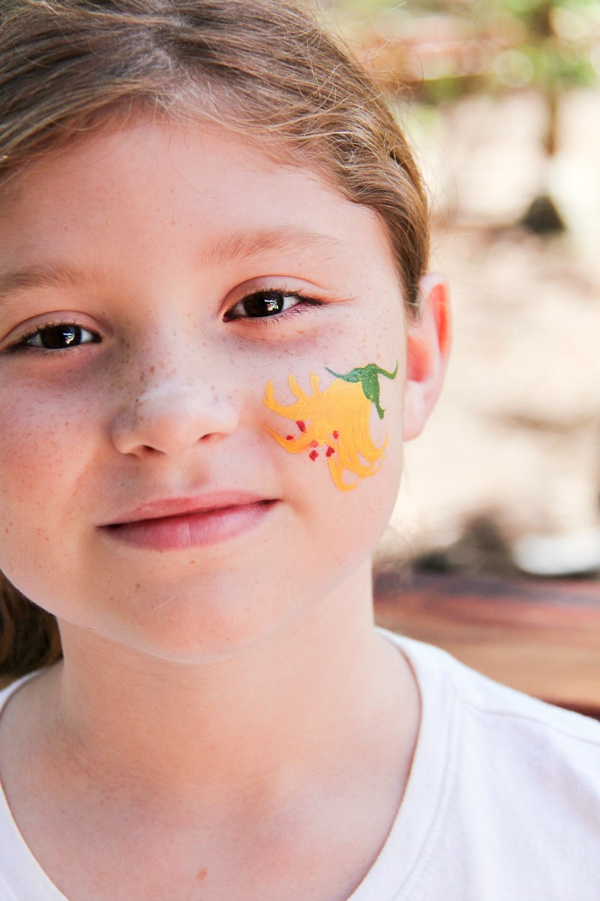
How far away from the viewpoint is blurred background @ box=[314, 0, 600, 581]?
15.6 feet

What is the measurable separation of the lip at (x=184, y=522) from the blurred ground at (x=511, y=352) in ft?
5.23

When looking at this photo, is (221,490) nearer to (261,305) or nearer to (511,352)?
(261,305)

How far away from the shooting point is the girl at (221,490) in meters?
1.37

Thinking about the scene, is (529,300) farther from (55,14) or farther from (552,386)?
(55,14)

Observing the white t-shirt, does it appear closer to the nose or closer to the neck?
the neck

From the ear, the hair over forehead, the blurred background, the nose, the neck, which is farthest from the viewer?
the blurred background

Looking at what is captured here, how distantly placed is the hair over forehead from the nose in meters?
0.39

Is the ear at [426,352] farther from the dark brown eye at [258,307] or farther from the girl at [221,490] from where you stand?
the dark brown eye at [258,307]

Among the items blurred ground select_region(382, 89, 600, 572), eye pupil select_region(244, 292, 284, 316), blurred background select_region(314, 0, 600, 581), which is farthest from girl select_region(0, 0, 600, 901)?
blurred background select_region(314, 0, 600, 581)

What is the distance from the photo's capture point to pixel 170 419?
4.25 feet

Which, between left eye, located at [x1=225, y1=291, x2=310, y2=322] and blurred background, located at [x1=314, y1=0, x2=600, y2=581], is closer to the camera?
left eye, located at [x1=225, y1=291, x2=310, y2=322]

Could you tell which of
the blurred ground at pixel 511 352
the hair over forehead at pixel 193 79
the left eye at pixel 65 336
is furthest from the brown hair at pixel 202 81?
the blurred ground at pixel 511 352

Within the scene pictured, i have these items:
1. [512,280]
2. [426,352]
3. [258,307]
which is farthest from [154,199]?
[512,280]

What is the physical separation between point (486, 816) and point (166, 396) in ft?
2.68
